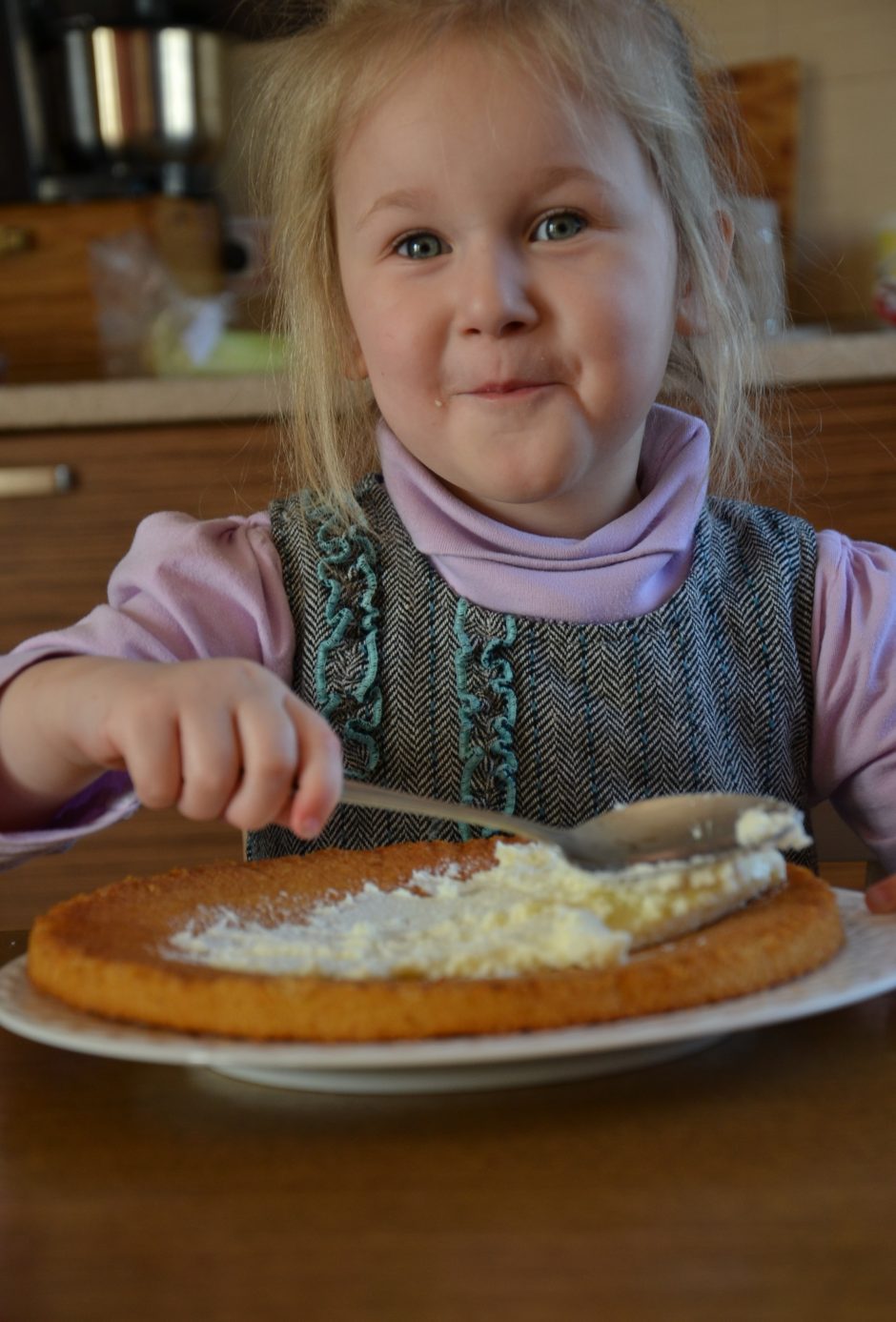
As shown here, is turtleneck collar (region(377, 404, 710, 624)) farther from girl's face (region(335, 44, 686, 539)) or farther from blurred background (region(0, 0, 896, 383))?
blurred background (region(0, 0, 896, 383))

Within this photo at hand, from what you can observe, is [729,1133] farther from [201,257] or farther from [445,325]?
[201,257]

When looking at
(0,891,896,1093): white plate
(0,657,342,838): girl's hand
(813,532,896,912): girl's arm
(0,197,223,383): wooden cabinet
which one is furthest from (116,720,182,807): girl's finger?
(0,197,223,383): wooden cabinet

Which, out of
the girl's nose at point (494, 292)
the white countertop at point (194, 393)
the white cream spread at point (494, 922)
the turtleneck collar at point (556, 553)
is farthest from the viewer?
the white countertop at point (194, 393)

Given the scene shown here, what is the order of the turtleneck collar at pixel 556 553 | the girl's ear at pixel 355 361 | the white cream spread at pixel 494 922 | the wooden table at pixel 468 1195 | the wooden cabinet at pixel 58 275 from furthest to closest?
the wooden cabinet at pixel 58 275
the girl's ear at pixel 355 361
the turtleneck collar at pixel 556 553
the white cream spread at pixel 494 922
the wooden table at pixel 468 1195

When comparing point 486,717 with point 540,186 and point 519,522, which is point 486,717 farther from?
point 540,186

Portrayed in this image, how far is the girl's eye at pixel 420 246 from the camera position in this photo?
35.7 inches

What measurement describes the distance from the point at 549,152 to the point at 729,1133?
23.8 inches

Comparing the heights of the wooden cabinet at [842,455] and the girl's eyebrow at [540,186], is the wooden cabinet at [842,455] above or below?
below

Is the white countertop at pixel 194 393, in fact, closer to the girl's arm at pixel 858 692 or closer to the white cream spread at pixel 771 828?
the girl's arm at pixel 858 692

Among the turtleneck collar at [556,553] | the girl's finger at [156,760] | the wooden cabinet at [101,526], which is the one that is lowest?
the wooden cabinet at [101,526]

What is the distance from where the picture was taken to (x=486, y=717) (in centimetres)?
97

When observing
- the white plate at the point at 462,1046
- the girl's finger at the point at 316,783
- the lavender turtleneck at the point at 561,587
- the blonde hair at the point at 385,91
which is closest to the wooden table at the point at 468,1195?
the white plate at the point at 462,1046

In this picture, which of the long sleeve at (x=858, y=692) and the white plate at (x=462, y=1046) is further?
the long sleeve at (x=858, y=692)

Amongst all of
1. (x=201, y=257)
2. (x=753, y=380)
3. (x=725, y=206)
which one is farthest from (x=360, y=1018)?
(x=201, y=257)
